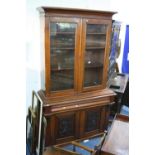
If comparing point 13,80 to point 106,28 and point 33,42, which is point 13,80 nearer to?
point 33,42

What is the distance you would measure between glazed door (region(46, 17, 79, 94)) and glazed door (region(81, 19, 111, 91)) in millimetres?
137

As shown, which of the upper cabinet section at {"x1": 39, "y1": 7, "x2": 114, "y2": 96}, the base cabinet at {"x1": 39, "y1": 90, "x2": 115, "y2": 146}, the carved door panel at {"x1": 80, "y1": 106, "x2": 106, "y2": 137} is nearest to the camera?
the upper cabinet section at {"x1": 39, "y1": 7, "x2": 114, "y2": 96}

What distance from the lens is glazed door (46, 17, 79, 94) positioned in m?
2.41

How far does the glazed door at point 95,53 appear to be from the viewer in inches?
104

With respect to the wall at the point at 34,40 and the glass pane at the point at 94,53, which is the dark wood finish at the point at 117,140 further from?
the wall at the point at 34,40

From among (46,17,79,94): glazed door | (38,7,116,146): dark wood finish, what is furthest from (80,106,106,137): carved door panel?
(46,17,79,94): glazed door

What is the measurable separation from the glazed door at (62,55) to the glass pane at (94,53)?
22 cm

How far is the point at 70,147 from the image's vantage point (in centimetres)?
282

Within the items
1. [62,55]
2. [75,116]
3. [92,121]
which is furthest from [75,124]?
[62,55]

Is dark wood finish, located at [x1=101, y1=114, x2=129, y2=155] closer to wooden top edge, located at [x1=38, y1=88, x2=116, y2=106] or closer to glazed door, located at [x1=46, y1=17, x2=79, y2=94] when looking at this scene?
wooden top edge, located at [x1=38, y1=88, x2=116, y2=106]

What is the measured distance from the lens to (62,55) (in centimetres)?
259

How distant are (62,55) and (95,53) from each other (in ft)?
1.86
